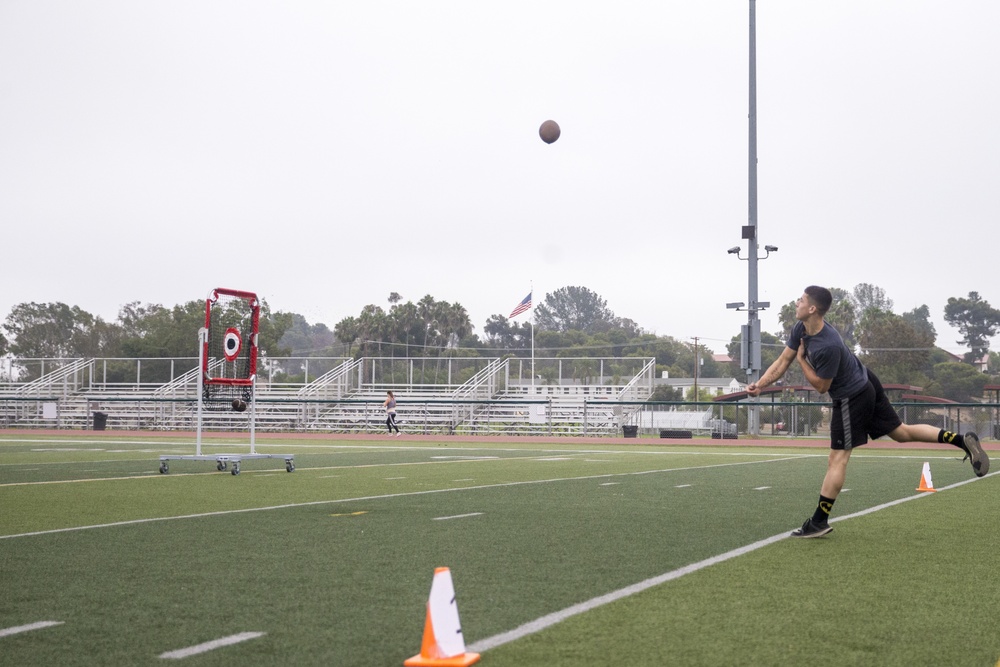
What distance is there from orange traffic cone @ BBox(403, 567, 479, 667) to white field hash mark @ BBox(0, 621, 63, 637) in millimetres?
1900

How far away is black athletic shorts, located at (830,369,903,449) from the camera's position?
830 cm

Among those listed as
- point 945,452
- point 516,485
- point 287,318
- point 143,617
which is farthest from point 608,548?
point 287,318

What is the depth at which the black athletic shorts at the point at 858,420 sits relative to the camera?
8.30 m

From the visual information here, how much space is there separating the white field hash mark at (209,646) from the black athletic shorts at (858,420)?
499cm

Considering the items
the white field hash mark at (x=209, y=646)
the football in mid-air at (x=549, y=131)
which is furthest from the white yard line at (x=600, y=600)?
the football in mid-air at (x=549, y=131)

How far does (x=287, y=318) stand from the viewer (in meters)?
83.3

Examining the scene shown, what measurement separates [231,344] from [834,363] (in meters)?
10.1

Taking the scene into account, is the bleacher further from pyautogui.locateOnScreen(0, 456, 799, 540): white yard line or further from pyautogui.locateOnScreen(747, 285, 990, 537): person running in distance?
pyautogui.locateOnScreen(747, 285, 990, 537): person running in distance

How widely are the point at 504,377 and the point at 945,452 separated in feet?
69.6

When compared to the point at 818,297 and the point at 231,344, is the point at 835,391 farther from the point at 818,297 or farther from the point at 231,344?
the point at 231,344

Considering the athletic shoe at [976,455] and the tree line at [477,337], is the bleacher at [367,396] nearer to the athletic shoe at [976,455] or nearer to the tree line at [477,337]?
the tree line at [477,337]

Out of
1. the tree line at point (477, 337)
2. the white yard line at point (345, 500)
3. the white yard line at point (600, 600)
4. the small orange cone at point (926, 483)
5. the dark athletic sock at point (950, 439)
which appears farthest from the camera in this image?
the tree line at point (477, 337)

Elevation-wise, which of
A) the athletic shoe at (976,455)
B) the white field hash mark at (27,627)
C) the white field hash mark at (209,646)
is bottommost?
the white field hash mark at (27,627)

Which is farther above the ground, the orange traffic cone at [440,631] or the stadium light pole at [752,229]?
the stadium light pole at [752,229]
